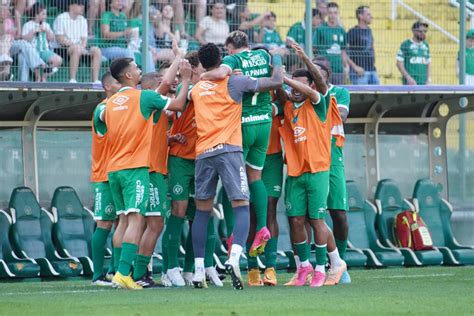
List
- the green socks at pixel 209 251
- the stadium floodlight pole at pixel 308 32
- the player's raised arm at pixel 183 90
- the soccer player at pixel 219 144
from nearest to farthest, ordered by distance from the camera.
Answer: the soccer player at pixel 219 144
the player's raised arm at pixel 183 90
the green socks at pixel 209 251
the stadium floodlight pole at pixel 308 32

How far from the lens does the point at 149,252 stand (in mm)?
11984

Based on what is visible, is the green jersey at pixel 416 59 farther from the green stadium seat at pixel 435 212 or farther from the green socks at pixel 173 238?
the green socks at pixel 173 238

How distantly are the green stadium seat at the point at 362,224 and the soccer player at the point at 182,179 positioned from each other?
4921 mm

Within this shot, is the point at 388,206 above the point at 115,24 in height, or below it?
below

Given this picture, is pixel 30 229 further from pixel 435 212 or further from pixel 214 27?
pixel 435 212

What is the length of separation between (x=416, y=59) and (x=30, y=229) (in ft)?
18.7

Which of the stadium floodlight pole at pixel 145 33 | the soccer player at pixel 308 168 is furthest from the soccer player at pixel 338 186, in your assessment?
the stadium floodlight pole at pixel 145 33

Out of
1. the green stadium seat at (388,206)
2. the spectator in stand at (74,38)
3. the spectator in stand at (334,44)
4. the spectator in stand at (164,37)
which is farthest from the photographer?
the green stadium seat at (388,206)

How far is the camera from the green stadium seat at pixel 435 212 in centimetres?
1750

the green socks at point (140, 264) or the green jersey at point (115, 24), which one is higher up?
the green jersey at point (115, 24)

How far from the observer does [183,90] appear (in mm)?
11531

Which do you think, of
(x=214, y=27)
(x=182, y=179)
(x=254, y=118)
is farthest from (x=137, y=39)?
(x=254, y=118)

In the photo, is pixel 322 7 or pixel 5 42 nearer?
pixel 5 42

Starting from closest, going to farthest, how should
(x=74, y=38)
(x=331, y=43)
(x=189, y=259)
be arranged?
(x=189, y=259) → (x=74, y=38) → (x=331, y=43)
